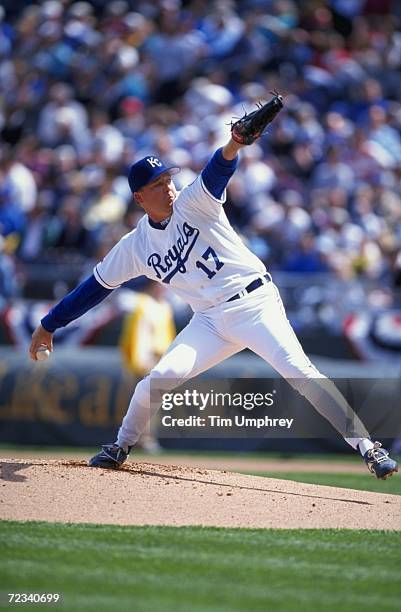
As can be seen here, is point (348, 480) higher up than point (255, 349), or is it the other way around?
point (255, 349)

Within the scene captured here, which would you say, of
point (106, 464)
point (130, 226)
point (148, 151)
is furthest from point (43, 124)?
point (106, 464)

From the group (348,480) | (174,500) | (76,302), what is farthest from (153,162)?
(348,480)

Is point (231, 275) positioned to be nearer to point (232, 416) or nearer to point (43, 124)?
point (232, 416)

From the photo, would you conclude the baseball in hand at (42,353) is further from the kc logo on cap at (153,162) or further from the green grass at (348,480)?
the green grass at (348,480)

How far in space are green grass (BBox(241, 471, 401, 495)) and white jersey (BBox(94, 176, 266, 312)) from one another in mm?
2374

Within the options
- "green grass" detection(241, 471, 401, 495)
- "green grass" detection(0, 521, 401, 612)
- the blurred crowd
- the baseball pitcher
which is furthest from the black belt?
the blurred crowd

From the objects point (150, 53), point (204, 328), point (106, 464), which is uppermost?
point (204, 328)

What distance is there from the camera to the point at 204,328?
23.7 ft

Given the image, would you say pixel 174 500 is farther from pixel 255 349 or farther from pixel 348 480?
pixel 348 480

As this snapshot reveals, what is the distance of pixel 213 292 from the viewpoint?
23.1 ft

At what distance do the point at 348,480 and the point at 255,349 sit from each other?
2966mm

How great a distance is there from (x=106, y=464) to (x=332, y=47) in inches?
454

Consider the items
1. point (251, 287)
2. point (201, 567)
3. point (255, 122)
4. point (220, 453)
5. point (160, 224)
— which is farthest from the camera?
point (220, 453)

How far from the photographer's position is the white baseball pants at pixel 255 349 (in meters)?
6.96
